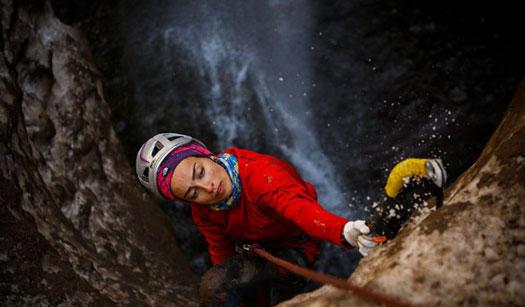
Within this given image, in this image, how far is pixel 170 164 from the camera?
2.73 metres

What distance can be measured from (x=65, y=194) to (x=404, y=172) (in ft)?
9.69

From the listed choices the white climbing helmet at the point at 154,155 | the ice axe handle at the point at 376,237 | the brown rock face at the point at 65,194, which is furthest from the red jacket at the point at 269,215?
the brown rock face at the point at 65,194

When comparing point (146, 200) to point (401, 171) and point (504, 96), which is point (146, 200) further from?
point (504, 96)

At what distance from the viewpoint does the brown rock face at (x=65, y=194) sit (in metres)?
2.49

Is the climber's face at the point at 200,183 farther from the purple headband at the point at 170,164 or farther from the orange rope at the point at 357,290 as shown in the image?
the orange rope at the point at 357,290

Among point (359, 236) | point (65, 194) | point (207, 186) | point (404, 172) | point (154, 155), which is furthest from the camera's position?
point (65, 194)

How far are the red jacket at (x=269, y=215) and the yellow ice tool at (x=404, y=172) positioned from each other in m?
0.29

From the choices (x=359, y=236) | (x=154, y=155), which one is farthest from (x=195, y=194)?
(x=359, y=236)

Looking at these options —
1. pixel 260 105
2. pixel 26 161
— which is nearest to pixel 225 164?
pixel 26 161

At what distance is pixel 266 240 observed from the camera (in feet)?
9.96

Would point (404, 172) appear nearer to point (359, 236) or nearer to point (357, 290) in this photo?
point (359, 236)

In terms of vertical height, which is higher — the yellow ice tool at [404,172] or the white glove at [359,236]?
the yellow ice tool at [404,172]

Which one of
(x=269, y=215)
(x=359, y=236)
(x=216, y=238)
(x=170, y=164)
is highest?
(x=170, y=164)

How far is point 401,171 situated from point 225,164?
4.06 ft
